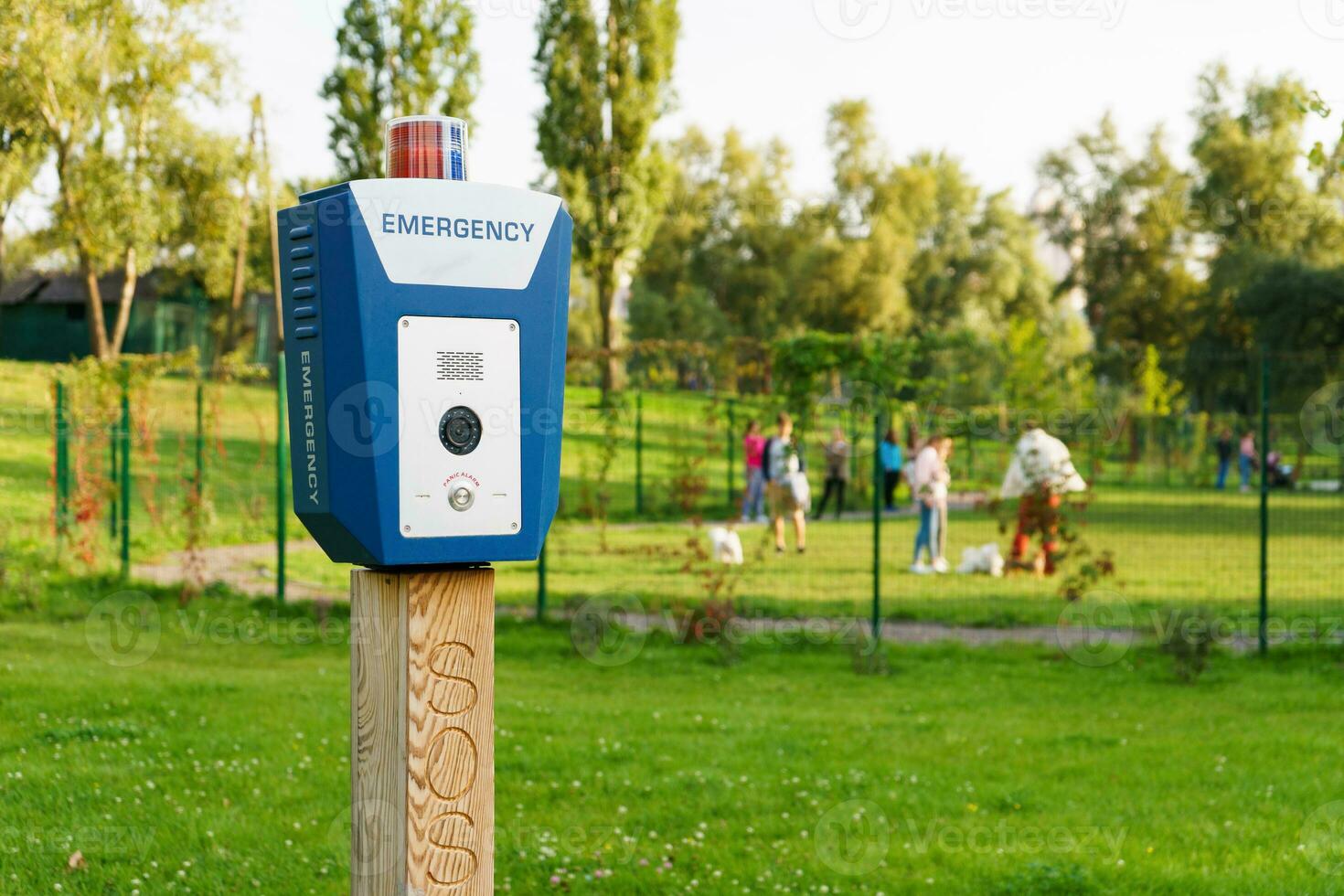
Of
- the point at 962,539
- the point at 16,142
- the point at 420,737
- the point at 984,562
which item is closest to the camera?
the point at 420,737

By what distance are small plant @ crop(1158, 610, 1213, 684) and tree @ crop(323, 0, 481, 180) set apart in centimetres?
3010

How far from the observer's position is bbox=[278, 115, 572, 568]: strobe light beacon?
233 centimetres

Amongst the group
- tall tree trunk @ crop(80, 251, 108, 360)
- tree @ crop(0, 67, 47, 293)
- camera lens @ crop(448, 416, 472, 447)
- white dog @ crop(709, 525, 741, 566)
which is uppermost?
tree @ crop(0, 67, 47, 293)

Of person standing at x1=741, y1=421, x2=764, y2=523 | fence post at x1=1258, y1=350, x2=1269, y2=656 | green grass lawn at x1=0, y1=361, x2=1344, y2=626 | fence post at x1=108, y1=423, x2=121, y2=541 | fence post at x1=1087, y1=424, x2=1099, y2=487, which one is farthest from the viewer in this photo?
person standing at x1=741, y1=421, x2=764, y2=523

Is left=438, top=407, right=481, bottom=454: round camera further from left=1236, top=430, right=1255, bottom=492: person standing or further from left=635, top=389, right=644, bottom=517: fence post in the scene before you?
left=1236, top=430, right=1255, bottom=492: person standing

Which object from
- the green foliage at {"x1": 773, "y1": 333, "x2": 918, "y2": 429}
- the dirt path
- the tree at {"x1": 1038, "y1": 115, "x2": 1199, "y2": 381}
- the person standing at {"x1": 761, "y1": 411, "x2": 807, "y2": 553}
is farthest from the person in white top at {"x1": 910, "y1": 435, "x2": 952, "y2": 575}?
the tree at {"x1": 1038, "y1": 115, "x2": 1199, "y2": 381}

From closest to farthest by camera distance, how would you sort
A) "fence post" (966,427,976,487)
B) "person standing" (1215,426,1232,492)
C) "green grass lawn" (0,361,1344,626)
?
"fence post" (966,427,976,487) → "green grass lawn" (0,361,1344,626) → "person standing" (1215,426,1232,492)

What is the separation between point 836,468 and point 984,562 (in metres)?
6.90

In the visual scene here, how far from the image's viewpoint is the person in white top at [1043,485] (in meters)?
11.6

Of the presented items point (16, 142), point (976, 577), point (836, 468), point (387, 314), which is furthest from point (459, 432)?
point (16, 142)

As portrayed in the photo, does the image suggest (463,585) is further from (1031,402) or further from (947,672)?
(1031,402)

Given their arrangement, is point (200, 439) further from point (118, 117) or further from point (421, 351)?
point (118, 117)

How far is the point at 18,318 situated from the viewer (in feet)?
166

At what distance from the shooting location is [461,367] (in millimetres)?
2391
